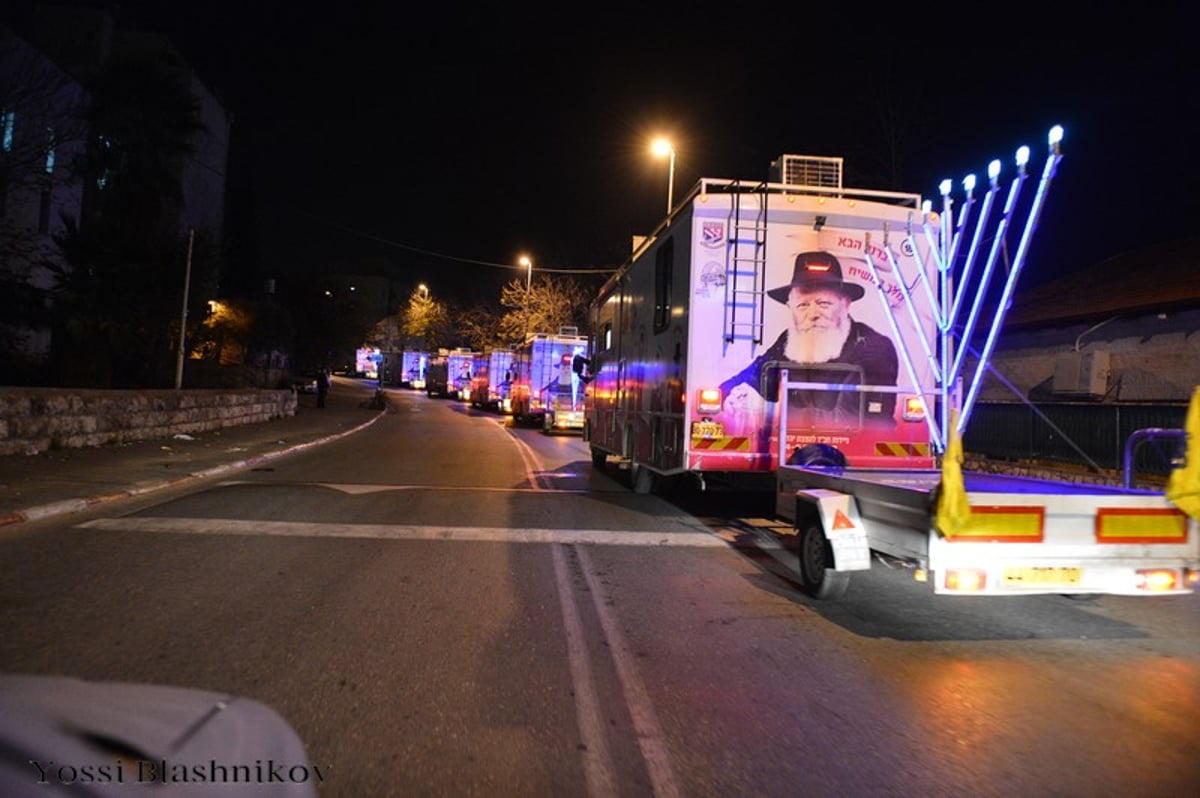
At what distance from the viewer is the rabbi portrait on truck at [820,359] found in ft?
30.9

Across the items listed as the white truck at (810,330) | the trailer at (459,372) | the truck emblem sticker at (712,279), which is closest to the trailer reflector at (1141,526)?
the white truck at (810,330)

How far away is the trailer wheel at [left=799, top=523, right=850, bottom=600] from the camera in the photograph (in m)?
6.27

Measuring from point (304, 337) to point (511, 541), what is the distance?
52.4 metres

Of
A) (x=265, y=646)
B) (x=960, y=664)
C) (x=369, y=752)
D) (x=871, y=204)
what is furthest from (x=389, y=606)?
(x=871, y=204)

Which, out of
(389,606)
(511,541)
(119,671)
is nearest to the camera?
(119,671)

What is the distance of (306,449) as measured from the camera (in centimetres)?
1908

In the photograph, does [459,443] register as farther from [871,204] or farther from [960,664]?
[960,664]

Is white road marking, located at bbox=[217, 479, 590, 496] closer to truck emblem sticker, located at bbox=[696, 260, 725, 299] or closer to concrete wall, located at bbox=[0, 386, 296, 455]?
concrete wall, located at bbox=[0, 386, 296, 455]

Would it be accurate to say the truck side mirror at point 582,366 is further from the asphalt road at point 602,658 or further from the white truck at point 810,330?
the asphalt road at point 602,658

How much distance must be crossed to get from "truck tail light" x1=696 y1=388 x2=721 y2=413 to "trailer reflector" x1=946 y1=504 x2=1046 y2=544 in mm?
4412

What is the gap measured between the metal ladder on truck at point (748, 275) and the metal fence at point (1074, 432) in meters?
5.45

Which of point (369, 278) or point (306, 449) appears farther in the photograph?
point (369, 278)

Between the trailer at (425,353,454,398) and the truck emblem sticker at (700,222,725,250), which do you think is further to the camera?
the trailer at (425,353,454,398)

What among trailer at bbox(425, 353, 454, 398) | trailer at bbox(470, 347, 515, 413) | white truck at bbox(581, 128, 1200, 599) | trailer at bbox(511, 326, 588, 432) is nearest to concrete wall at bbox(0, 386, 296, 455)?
white truck at bbox(581, 128, 1200, 599)
